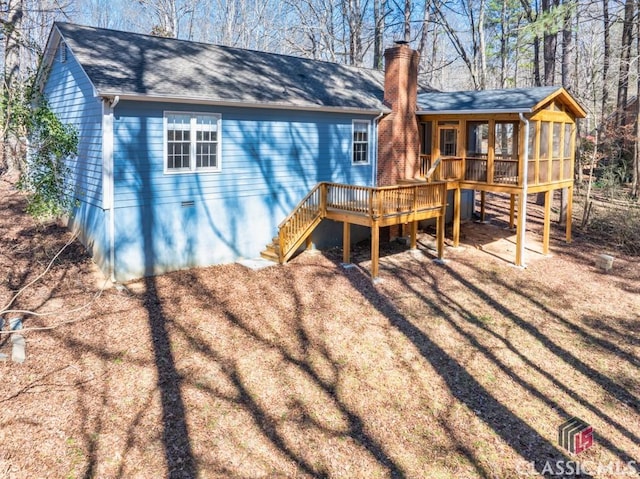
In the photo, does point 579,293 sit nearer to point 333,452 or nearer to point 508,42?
point 333,452

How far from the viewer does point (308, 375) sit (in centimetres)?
852

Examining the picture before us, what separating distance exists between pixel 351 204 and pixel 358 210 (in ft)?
1.26

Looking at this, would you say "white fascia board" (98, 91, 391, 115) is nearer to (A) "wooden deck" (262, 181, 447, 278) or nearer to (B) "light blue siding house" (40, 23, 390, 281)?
(B) "light blue siding house" (40, 23, 390, 281)

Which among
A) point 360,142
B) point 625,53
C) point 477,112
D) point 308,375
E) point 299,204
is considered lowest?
point 308,375

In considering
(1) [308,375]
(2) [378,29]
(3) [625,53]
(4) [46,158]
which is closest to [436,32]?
(2) [378,29]

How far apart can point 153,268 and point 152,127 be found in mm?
3186

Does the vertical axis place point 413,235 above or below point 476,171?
below

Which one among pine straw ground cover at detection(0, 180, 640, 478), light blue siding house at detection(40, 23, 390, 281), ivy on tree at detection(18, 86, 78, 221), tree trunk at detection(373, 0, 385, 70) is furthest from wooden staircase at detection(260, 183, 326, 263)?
tree trunk at detection(373, 0, 385, 70)

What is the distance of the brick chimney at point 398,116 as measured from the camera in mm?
16078

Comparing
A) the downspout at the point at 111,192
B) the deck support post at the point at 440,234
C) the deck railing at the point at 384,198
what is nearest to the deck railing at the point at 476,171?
the deck railing at the point at 384,198

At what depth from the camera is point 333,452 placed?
6809mm

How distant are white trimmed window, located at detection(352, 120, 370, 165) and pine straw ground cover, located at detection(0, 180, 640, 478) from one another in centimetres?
439

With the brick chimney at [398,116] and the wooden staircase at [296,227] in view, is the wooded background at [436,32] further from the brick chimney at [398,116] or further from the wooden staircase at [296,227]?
the wooden staircase at [296,227]

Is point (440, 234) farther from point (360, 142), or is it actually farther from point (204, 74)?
point (204, 74)
